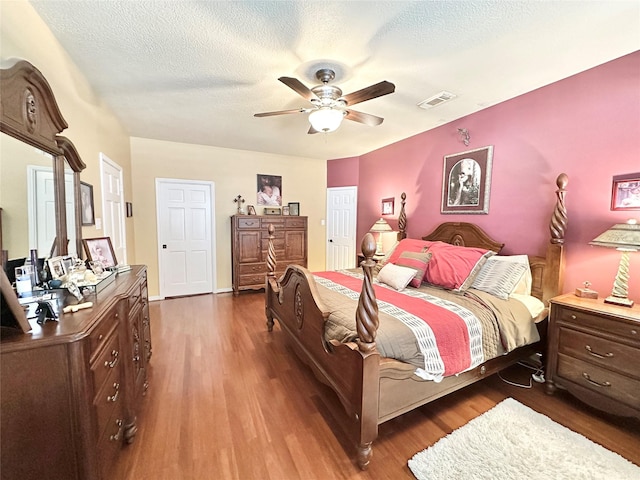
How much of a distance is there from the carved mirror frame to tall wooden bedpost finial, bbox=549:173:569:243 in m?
3.68

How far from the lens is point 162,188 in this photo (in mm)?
4344

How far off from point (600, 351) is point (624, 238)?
0.80 metres

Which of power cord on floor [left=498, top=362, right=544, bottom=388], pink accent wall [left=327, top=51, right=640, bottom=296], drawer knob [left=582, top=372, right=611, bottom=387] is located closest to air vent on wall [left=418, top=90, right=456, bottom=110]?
pink accent wall [left=327, top=51, right=640, bottom=296]

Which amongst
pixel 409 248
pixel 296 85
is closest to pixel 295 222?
pixel 409 248

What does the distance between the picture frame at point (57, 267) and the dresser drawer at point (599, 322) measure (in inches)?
134

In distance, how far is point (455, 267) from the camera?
2.60m

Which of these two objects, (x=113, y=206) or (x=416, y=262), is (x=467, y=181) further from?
(x=113, y=206)

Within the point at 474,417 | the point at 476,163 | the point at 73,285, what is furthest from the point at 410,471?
the point at 476,163

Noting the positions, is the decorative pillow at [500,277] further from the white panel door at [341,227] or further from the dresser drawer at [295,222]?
the dresser drawer at [295,222]

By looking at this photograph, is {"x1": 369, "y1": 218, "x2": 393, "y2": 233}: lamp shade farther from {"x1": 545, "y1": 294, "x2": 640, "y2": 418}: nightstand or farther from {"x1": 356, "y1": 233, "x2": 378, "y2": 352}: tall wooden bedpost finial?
{"x1": 356, "y1": 233, "x2": 378, "y2": 352}: tall wooden bedpost finial

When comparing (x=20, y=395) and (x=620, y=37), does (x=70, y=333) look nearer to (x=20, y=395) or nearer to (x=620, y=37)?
(x=20, y=395)

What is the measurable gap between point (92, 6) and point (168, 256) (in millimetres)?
3588

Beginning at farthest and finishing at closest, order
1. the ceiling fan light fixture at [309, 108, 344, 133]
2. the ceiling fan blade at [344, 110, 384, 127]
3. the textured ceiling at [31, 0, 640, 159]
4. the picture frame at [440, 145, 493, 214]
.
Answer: the picture frame at [440, 145, 493, 214]
the ceiling fan blade at [344, 110, 384, 127]
the ceiling fan light fixture at [309, 108, 344, 133]
the textured ceiling at [31, 0, 640, 159]

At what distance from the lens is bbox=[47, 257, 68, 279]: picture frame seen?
4.74 ft
